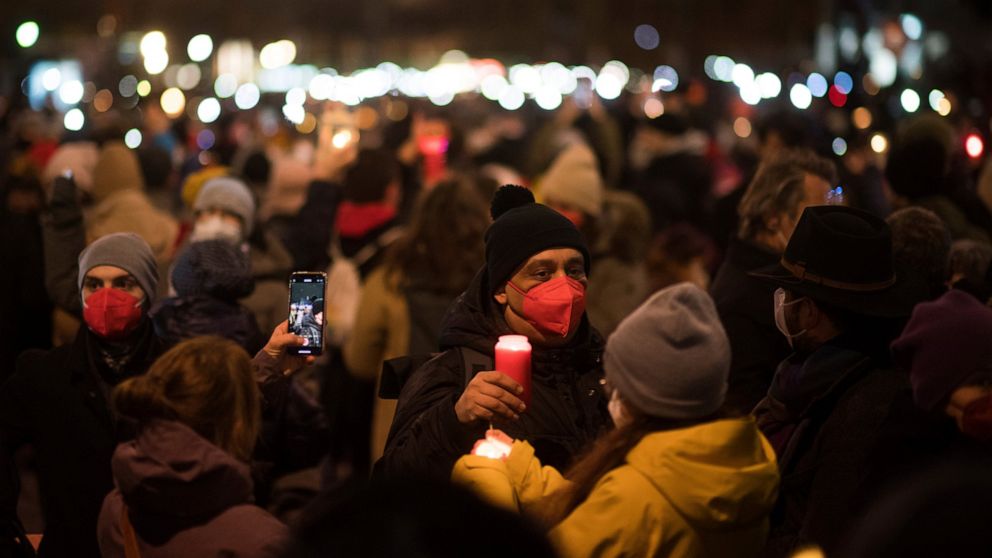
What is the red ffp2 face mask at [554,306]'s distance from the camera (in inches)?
181

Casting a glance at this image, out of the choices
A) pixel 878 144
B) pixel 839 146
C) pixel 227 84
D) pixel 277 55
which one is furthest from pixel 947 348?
pixel 277 55

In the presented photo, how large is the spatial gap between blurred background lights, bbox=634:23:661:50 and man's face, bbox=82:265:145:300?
60.8 meters

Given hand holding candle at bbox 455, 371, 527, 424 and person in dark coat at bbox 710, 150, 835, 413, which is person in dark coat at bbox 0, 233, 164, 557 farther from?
person in dark coat at bbox 710, 150, 835, 413

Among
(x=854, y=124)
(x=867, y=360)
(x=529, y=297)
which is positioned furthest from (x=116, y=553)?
(x=854, y=124)

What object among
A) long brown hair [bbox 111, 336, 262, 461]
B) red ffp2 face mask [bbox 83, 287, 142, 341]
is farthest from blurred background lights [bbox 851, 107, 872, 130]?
long brown hair [bbox 111, 336, 262, 461]

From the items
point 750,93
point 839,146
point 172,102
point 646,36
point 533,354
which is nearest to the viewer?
point 533,354

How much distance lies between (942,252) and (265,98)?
35.2 m

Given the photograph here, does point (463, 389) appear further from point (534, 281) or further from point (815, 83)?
point (815, 83)

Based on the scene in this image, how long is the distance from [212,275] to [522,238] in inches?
73.2

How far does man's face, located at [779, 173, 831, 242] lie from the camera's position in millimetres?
6023

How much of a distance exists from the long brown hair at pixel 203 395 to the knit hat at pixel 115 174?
6.17 m

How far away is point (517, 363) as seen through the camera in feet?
13.7

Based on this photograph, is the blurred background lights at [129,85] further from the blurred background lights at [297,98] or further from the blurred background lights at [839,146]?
the blurred background lights at [839,146]

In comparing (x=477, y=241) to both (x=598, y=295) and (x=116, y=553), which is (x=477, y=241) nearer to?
(x=598, y=295)
